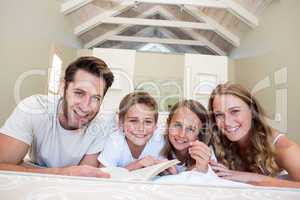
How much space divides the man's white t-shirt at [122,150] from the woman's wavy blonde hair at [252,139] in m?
0.20

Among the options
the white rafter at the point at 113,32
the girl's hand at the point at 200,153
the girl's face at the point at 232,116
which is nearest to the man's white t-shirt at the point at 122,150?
the girl's hand at the point at 200,153

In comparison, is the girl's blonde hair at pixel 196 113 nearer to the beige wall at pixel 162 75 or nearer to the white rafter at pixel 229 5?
the beige wall at pixel 162 75

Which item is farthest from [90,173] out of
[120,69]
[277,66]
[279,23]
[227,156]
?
[279,23]

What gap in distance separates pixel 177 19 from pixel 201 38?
0.38 feet

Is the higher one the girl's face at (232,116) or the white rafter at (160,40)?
the white rafter at (160,40)

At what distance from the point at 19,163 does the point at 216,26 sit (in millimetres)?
844

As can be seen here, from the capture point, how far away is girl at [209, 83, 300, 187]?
0.94 metres

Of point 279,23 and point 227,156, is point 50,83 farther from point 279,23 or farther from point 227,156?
point 279,23

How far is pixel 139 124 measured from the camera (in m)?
0.95

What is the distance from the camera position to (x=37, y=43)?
1.00 m

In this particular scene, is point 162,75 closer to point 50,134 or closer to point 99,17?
point 99,17

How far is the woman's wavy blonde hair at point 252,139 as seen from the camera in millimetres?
959

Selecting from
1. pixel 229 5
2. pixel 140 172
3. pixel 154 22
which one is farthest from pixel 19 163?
pixel 229 5

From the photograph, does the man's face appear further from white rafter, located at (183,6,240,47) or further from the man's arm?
white rafter, located at (183,6,240,47)
